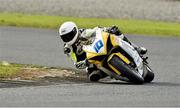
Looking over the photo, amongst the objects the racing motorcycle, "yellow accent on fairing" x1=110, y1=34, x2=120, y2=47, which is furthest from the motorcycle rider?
"yellow accent on fairing" x1=110, y1=34, x2=120, y2=47

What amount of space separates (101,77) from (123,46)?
752mm

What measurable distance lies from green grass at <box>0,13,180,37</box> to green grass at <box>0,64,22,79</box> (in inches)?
398

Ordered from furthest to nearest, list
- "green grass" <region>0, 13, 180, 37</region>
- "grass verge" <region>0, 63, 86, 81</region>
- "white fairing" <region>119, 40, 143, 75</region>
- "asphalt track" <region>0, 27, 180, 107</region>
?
"green grass" <region>0, 13, 180, 37</region>
"grass verge" <region>0, 63, 86, 81</region>
"white fairing" <region>119, 40, 143, 75</region>
"asphalt track" <region>0, 27, 180, 107</region>

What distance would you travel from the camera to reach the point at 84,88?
13.8 m

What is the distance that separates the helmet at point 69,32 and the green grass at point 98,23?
12.0 meters

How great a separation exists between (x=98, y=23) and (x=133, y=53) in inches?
538

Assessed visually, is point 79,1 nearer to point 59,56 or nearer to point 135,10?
point 135,10

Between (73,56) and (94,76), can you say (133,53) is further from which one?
(73,56)

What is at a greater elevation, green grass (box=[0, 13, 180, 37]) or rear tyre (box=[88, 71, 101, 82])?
green grass (box=[0, 13, 180, 37])

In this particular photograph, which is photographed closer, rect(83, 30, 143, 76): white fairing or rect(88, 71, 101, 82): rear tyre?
rect(83, 30, 143, 76): white fairing

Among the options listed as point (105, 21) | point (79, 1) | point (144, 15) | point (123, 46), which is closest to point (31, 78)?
point (123, 46)

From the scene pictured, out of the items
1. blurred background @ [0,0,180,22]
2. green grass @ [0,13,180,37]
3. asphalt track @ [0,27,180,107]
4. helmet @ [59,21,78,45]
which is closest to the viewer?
asphalt track @ [0,27,180,107]

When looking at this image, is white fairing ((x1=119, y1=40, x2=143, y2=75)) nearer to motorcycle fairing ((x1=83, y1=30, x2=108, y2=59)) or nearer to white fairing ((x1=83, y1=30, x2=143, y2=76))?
white fairing ((x1=83, y1=30, x2=143, y2=76))

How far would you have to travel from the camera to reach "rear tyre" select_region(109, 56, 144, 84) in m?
14.5
